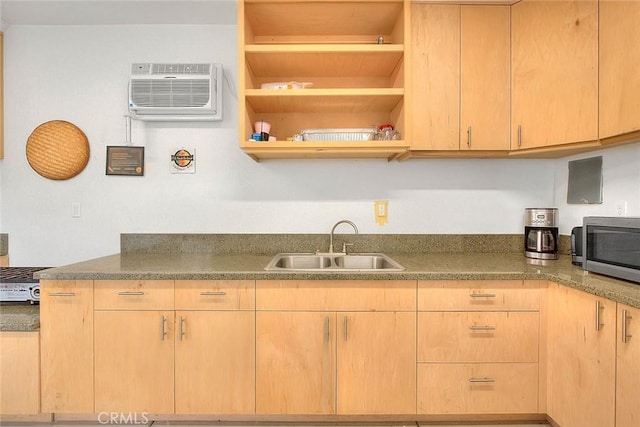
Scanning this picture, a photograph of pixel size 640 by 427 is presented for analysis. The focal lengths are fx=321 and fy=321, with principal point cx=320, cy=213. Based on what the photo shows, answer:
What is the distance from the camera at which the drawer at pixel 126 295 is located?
162cm

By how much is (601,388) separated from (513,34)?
1.85 m

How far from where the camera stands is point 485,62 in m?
1.88

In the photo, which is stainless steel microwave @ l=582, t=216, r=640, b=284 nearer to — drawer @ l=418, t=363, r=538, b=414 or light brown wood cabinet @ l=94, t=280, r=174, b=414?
drawer @ l=418, t=363, r=538, b=414

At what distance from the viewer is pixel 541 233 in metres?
1.95

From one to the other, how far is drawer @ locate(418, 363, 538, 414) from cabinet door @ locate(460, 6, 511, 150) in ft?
4.04

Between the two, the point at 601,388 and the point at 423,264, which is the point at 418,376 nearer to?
the point at 423,264

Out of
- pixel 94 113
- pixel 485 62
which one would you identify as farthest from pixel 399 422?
pixel 94 113

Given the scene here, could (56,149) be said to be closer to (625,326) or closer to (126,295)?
(126,295)

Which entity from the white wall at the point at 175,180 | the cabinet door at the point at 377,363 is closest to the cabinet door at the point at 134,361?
the white wall at the point at 175,180

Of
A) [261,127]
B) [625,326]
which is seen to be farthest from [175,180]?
[625,326]

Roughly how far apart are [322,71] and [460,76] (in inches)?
33.2

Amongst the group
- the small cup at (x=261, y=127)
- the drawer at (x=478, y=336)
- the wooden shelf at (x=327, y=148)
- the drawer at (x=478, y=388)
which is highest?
the small cup at (x=261, y=127)

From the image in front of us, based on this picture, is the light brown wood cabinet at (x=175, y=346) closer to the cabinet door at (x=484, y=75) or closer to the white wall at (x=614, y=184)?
the cabinet door at (x=484, y=75)

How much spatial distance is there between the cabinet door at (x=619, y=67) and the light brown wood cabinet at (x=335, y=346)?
1188 millimetres
